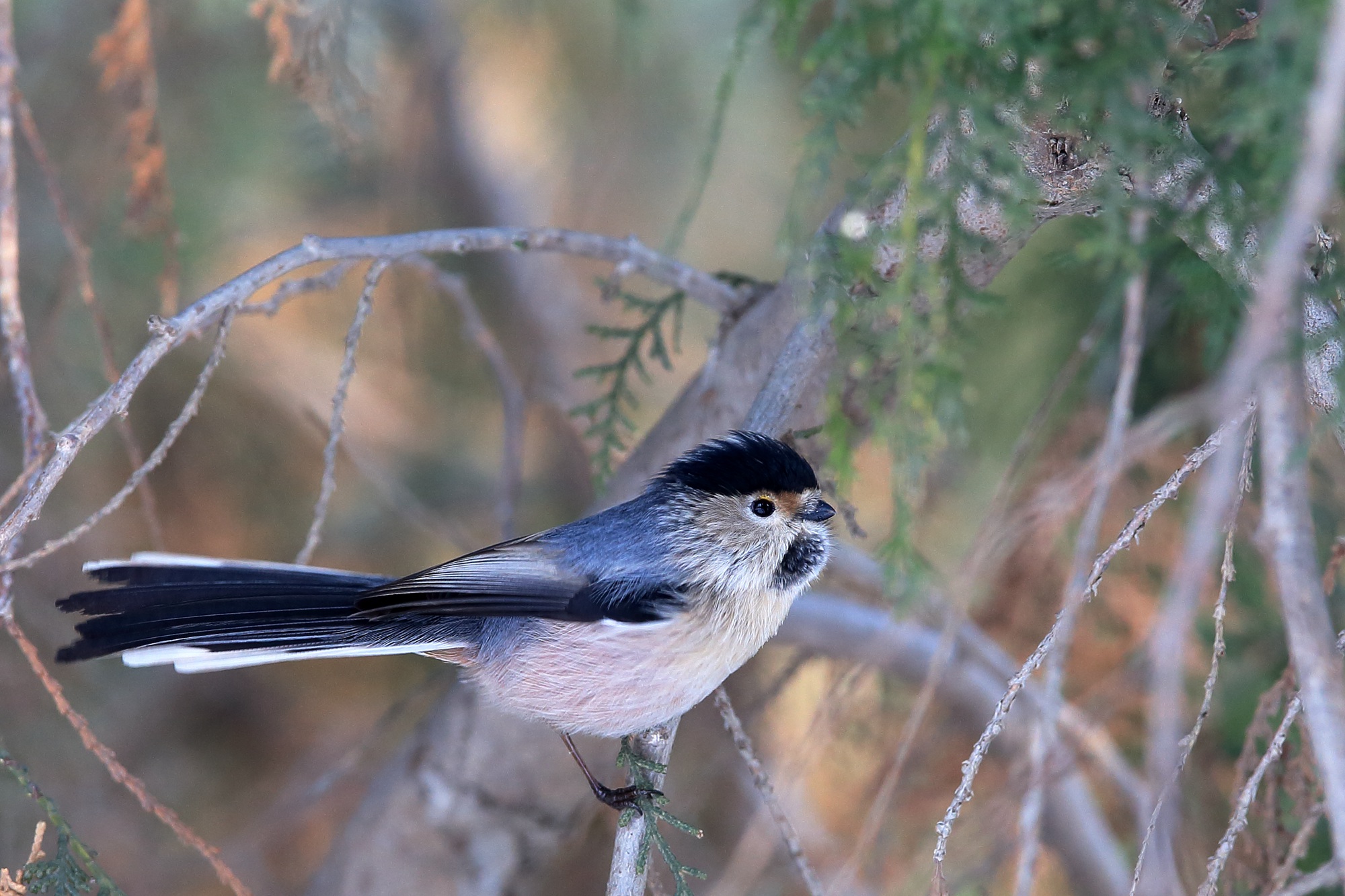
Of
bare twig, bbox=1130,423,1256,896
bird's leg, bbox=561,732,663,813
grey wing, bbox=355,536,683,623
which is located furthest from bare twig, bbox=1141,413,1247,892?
bird's leg, bbox=561,732,663,813

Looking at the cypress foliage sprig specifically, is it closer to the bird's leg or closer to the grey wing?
the grey wing

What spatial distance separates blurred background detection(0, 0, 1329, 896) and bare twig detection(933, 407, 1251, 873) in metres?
0.66

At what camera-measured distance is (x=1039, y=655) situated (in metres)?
1.58

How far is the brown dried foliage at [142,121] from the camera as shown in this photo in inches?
103

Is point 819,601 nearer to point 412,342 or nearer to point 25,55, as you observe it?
point 412,342

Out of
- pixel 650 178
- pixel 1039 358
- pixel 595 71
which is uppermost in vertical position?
pixel 595 71

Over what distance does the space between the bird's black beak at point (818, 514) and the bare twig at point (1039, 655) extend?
33.0 inches

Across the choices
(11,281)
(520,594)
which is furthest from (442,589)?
(11,281)

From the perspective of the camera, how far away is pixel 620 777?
10.3 ft

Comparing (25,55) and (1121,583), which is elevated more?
(25,55)

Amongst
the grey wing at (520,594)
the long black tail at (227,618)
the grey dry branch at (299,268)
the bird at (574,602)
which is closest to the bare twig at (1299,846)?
the bird at (574,602)

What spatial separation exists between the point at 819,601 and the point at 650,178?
275 cm

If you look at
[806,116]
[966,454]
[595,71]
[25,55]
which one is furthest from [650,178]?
[806,116]

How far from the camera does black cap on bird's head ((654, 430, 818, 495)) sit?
7.55 ft
